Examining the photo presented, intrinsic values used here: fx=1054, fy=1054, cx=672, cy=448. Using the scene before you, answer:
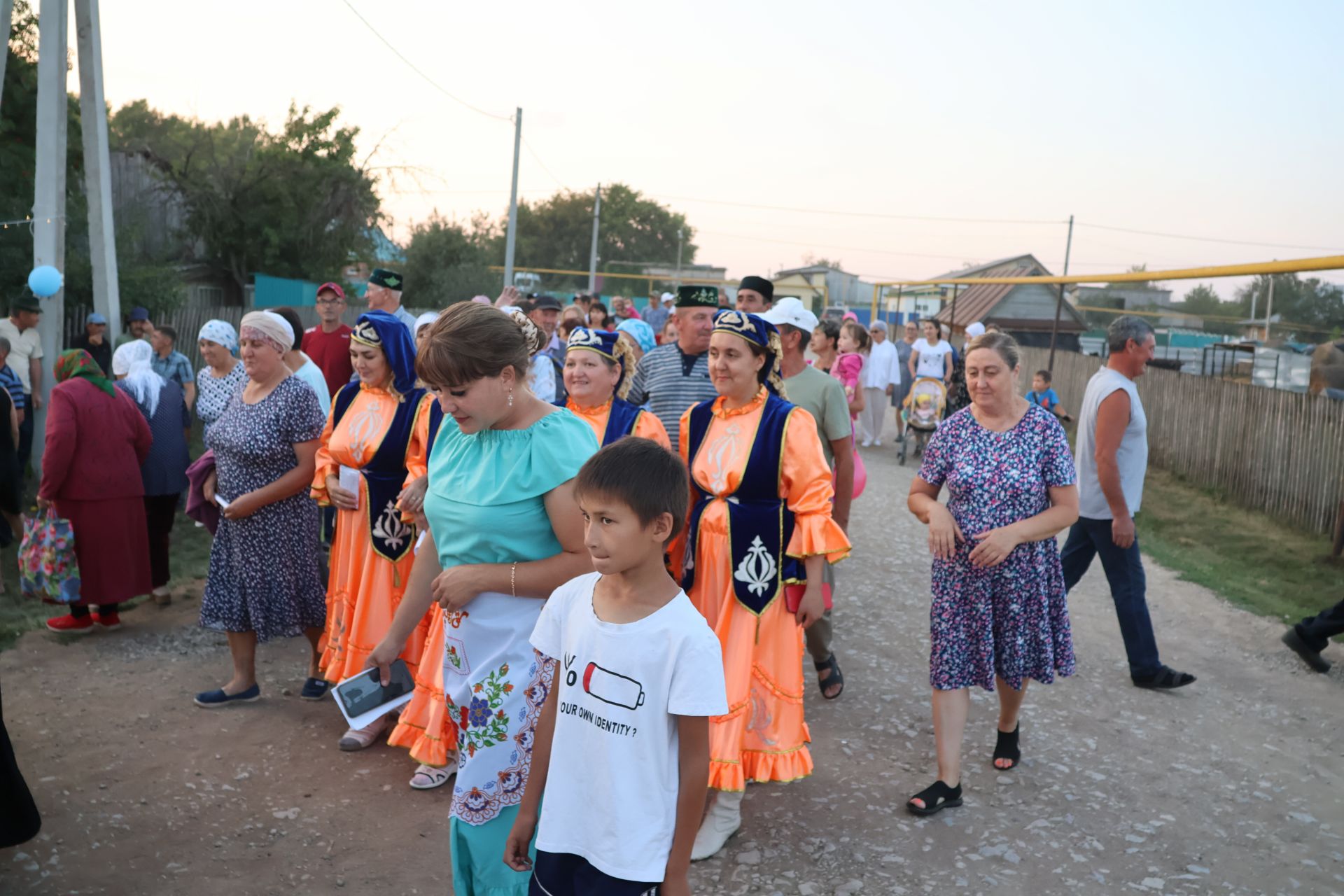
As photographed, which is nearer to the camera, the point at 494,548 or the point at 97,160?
the point at 494,548

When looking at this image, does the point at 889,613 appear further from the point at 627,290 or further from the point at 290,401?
the point at 627,290

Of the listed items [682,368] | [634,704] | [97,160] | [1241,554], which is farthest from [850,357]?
[634,704]

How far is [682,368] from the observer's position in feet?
17.7

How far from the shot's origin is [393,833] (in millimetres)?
4102

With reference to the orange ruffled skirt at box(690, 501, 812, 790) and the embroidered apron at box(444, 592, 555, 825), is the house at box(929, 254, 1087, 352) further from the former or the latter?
the embroidered apron at box(444, 592, 555, 825)

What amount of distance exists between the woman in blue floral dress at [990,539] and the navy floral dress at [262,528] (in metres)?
2.93

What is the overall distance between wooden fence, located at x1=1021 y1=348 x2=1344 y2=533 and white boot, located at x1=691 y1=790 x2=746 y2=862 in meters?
8.45

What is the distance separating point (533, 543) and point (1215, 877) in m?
3.07

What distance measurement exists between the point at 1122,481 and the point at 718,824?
10.8 ft

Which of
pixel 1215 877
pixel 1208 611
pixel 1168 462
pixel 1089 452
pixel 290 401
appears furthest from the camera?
pixel 1168 462

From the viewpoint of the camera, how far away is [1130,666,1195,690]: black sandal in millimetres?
6059

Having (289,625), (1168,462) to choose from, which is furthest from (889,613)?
(1168,462)

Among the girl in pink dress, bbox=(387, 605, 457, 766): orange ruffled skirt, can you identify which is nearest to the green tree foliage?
the girl in pink dress

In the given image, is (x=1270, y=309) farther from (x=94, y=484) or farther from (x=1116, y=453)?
(x=94, y=484)
